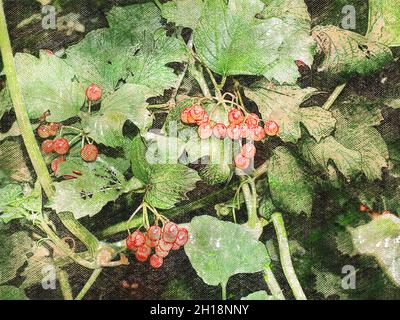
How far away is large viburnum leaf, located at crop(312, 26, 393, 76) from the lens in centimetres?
114

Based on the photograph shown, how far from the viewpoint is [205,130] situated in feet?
3.71

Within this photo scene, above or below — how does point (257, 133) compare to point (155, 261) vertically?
above

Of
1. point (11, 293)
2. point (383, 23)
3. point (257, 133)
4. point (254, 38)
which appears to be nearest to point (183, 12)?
point (254, 38)

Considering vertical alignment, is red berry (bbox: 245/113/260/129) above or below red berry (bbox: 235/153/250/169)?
above

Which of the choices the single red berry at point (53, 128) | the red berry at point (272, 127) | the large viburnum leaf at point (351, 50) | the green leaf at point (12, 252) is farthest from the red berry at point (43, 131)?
the large viburnum leaf at point (351, 50)

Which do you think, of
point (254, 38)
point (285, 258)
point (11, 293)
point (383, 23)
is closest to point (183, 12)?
point (254, 38)

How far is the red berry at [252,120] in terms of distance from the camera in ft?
3.73

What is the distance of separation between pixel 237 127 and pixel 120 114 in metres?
0.21

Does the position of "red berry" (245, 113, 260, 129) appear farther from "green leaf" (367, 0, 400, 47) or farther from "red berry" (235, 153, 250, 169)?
"green leaf" (367, 0, 400, 47)

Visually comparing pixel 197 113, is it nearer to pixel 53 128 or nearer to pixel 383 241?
pixel 53 128

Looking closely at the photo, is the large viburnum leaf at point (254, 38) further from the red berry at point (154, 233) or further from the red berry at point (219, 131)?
the red berry at point (154, 233)

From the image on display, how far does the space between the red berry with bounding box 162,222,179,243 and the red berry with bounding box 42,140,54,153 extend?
0.25 meters

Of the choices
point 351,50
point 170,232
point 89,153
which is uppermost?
point 351,50

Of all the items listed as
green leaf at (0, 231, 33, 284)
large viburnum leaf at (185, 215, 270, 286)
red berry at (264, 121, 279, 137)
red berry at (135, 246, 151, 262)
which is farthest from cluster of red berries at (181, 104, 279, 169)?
green leaf at (0, 231, 33, 284)
